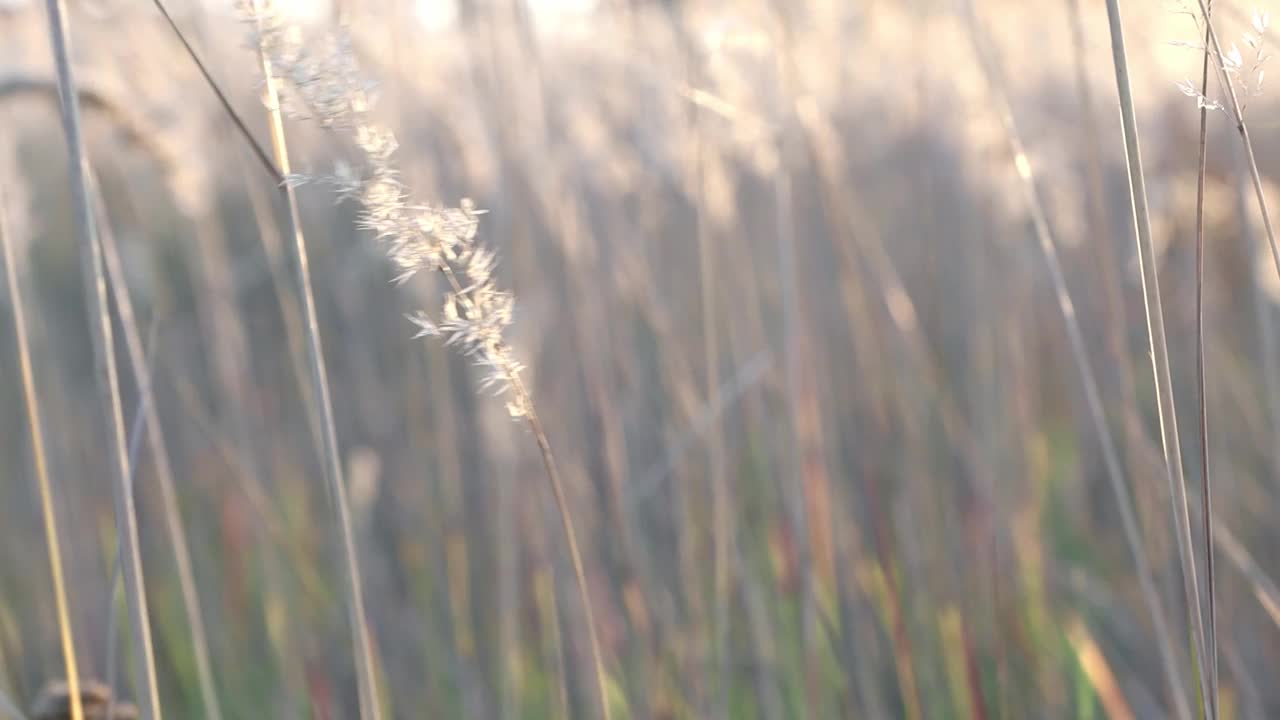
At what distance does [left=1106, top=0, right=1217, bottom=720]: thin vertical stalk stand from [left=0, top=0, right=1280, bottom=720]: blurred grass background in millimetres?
255

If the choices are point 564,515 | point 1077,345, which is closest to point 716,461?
point 1077,345

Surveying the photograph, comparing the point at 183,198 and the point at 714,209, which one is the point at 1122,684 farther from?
the point at 183,198

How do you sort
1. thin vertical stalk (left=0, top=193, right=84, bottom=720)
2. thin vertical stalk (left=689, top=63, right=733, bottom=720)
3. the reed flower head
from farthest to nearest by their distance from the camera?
thin vertical stalk (left=689, top=63, right=733, bottom=720), thin vertical stalk (left=0, top=193, right=84, bottom=720), the reed flower head

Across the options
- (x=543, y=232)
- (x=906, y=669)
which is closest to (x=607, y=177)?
(x=543, y=232)

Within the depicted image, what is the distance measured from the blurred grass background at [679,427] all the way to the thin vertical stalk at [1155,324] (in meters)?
0.25

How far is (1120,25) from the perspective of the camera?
0.52m

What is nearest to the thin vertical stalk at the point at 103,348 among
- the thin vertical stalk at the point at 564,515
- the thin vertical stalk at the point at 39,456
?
the thin vertical stalk at the point at 39,456

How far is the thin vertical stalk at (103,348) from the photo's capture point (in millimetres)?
560

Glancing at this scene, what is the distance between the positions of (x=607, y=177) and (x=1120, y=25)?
44.8 inches

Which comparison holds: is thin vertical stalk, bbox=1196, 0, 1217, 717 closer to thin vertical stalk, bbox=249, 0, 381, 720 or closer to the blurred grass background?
the blurred grass background

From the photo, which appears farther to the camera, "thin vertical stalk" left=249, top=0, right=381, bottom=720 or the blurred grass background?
the blurred grass background

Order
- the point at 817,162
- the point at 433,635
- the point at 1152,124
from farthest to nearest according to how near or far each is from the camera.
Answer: the point at 1152,124 < the point at 433,635 < the point at 817,162

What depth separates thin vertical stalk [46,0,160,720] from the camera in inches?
22.0

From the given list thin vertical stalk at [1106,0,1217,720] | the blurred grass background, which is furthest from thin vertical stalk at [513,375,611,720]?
thin vertical stalk at [1106,0,1217,720]
